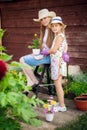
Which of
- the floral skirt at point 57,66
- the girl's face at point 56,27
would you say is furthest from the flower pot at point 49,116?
the girl's face at point 56,27

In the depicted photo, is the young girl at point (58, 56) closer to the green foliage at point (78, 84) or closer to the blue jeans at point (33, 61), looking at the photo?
the blue jeans at point (33, 61)

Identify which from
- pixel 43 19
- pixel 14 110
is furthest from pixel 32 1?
pixel 14 110

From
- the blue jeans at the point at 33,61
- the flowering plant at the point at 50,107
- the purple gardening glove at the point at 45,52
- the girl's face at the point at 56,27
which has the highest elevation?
the girl's face at the point at 56,27

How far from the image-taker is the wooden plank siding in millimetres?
9680

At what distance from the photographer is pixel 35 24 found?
11.0m

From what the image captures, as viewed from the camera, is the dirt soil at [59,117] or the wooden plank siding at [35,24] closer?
the dirt soil at [59,117]

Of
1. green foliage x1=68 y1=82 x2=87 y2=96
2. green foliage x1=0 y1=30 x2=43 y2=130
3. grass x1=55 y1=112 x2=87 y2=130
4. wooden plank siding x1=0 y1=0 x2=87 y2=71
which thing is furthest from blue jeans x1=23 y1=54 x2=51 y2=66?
wooden plank siding x1=0 y1=0 x2=87 y2=71

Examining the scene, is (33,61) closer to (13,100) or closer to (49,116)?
(49,116)

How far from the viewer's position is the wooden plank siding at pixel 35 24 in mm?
9680

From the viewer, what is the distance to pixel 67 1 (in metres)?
10.0

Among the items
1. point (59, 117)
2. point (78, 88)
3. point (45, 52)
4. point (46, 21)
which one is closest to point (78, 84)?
point (78, 88)

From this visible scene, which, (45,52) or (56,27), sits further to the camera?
(45,52)

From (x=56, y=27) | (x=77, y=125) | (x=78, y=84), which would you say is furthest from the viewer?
(x=78, y=84)

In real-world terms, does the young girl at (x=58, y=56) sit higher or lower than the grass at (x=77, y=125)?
higher
